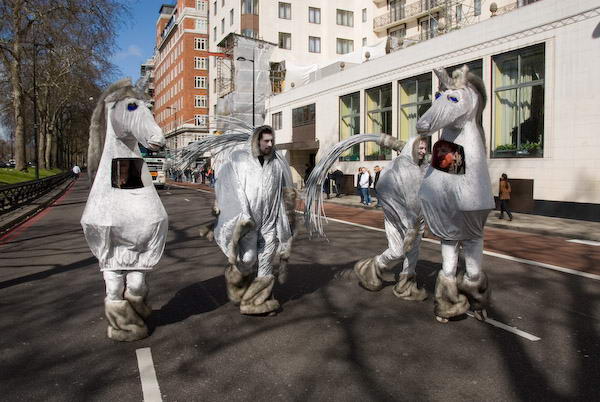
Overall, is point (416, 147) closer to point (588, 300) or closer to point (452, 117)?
point (452, 117)

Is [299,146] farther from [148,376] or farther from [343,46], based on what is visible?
[148,376]

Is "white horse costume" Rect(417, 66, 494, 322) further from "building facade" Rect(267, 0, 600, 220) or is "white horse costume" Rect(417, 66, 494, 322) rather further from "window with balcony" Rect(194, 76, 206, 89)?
"window with balcony" Rect(194, 76, 206, 89)

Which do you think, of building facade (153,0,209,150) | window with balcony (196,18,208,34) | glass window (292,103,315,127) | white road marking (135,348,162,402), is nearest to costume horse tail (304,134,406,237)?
white road marking (135,348,162,402)

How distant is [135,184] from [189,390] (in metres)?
1.77

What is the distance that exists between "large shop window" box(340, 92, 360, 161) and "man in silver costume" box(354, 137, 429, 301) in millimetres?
19394

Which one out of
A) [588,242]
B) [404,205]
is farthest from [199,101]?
[404,205]

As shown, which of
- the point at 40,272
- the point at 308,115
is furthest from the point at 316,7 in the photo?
the point at 40,272

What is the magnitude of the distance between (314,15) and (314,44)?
2551mm

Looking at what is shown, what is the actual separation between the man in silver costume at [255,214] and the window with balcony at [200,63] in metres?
63.0

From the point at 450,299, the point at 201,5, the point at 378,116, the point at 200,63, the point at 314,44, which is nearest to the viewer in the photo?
the point at 450,299

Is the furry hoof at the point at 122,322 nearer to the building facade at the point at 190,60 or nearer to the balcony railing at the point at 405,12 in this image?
the balcony railing at the point at 405,12

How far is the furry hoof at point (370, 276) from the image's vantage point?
581cm

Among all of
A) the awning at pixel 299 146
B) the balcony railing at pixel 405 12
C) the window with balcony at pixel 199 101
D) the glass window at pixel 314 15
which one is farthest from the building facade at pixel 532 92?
the window with balcony at pixel 199 101

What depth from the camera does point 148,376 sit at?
11.7 ft
